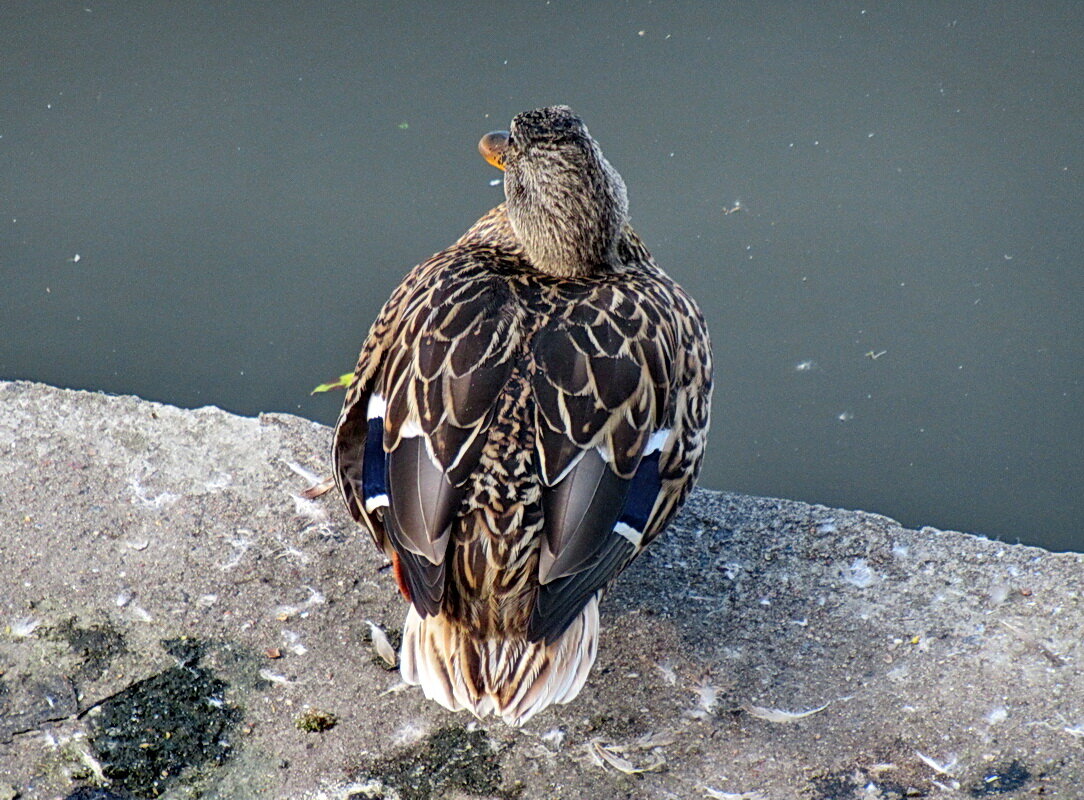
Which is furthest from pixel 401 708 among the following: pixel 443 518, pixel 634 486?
pixel 634 486

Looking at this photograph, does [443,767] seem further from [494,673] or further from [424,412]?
[424,412]

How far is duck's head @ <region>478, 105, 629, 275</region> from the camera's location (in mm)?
3537

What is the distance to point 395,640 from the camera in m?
3.36

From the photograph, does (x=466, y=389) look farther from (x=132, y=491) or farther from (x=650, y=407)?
(x=132, y=491)

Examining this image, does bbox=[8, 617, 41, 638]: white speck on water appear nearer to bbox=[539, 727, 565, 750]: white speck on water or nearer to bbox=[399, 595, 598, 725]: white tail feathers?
bbox=[399, 595, 598, 725]: white tail feathers

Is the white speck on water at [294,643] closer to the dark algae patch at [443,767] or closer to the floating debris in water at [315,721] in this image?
the floating debris in water at [315,721]

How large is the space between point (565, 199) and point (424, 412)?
95 centimetres

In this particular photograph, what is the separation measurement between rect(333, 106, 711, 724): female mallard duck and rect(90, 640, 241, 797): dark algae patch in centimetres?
55

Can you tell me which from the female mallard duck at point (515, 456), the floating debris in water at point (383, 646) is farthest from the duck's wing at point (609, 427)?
the floating debris in water at point (383, 646)

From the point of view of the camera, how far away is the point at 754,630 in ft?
11.4

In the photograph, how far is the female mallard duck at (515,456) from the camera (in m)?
2.80

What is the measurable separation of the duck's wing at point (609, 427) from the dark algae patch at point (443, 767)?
0.41m

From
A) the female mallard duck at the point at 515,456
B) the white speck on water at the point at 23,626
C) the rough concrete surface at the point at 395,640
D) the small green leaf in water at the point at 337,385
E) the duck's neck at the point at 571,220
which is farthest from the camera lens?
the small green leaf in water at the point at 337,385

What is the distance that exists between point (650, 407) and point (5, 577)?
6.48 ft
